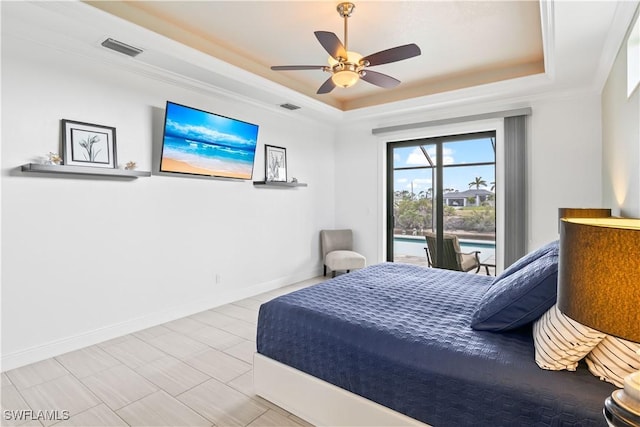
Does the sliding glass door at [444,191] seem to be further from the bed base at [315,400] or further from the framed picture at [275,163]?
the bed base at [315,400]

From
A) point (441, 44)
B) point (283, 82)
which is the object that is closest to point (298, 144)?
point (283, 82)

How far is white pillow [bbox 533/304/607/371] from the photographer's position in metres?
1.25

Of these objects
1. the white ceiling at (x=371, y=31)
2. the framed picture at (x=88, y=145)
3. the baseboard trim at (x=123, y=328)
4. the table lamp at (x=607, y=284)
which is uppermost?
the white ceiling at (x=371, y=31)

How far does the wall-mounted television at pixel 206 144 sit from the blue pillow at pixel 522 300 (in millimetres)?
3152

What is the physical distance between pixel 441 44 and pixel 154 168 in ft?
10.9

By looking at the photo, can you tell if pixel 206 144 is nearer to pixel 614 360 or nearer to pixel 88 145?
pixel 88 145

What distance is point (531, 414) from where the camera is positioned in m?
1.27

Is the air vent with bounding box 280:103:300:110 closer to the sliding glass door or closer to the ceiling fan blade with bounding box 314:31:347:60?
the sliding glass door

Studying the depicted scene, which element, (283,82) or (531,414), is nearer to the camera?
(531,414)

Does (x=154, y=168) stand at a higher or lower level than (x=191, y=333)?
higher

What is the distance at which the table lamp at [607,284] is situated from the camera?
2.30 ft

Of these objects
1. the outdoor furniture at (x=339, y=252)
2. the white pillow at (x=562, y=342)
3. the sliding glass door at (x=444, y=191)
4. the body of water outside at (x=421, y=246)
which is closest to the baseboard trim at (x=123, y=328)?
the outdoor furniture at (x=339, y=252)

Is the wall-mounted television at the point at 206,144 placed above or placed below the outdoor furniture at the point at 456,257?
above

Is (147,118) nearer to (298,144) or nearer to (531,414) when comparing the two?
(298,144)
